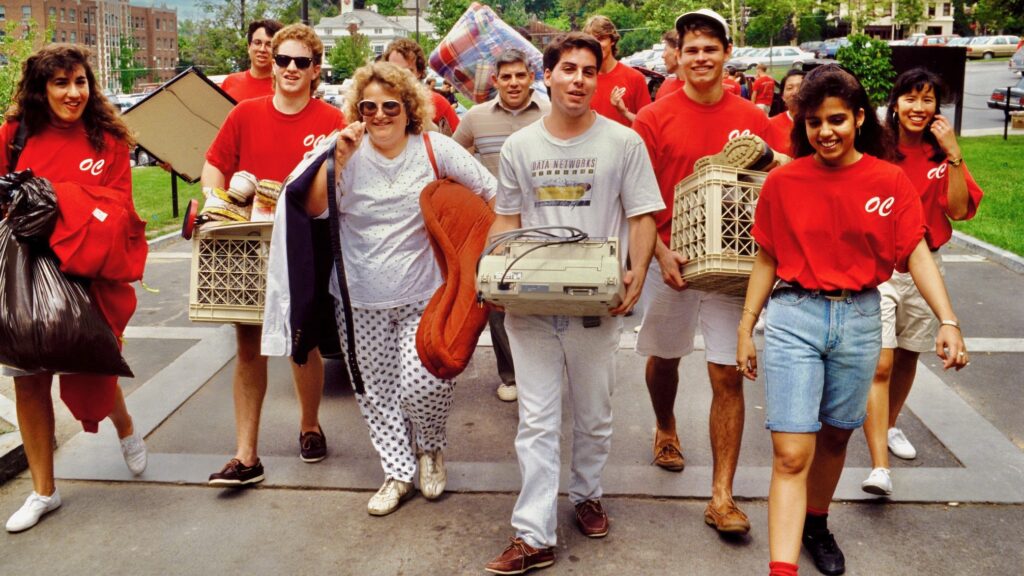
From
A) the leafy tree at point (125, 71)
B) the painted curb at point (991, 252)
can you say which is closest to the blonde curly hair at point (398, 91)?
the painted curb at point (991, 252)

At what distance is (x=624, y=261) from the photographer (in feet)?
13.9

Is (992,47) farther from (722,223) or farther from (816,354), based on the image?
(816,354)

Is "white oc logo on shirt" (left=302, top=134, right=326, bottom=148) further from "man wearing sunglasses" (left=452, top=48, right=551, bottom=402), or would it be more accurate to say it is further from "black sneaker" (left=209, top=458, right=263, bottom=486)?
"black sneaker" (left=209, top=458, right=263, bottom=486)

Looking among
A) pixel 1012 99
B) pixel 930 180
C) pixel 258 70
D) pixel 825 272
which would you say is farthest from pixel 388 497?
pixel 1012 99

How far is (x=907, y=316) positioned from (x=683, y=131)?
4.81 feet

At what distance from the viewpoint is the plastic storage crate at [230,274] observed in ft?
15.1

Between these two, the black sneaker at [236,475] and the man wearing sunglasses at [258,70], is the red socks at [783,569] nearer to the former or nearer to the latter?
the black sneaker at [236,475]

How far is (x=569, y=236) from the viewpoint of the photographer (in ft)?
13.3

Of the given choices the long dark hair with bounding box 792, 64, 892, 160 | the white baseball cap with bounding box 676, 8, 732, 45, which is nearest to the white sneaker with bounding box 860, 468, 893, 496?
the long dark hair with bounding box 792, 64, 892, 160

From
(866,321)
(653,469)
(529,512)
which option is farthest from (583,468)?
(866,321)

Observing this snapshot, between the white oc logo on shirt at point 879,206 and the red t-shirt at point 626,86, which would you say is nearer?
the white oc logo on shirt at point 879,206

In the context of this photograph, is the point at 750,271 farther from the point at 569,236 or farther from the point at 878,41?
the point at 878,41

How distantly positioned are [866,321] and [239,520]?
9.43 ft

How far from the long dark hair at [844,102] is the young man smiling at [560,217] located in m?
0.61
